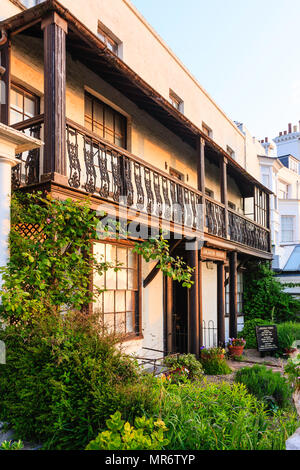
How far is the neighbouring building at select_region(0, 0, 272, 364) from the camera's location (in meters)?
5.47

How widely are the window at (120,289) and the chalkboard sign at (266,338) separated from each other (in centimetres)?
383

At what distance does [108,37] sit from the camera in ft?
30.9

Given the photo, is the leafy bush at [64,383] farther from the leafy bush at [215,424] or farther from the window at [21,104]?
the window at [21,104]

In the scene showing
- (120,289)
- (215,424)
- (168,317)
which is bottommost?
(215,424)

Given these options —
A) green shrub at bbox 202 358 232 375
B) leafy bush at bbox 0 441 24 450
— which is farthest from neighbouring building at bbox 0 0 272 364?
leafy bush at bbox 0 441 24 450

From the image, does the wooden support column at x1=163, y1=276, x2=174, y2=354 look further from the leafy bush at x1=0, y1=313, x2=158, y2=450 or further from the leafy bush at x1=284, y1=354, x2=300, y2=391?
the leafy bush at x1=0, y1=313, x2=158, y2=450

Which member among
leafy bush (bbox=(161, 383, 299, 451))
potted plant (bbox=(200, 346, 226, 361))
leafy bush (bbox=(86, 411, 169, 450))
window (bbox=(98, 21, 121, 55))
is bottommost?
potted plant (bbox=(200, 346, 226, 361))

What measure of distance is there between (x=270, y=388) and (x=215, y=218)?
203 inches

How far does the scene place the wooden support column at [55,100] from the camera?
514 centimetres

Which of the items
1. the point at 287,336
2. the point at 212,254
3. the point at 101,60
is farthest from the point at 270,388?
the point at 101,60

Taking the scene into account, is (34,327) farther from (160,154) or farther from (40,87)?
(160,154)

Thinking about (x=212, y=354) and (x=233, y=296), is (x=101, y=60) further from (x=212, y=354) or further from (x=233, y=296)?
(x=233, y=296)
